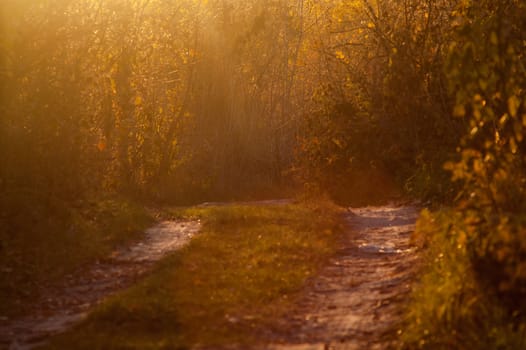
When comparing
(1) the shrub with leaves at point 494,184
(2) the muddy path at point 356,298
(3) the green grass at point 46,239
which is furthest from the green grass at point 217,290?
(1) the shrub with leaves at point 494,184

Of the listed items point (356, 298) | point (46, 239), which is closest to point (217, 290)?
point (356, 298)

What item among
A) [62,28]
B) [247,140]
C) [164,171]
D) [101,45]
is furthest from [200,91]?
[62,28]

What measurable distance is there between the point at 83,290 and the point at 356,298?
11.6 feet

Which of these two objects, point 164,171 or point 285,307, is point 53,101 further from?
point 164,171

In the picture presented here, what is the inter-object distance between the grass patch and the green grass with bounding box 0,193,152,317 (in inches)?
188

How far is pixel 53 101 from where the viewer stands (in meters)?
16.5

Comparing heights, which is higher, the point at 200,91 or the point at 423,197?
the point at 200,91

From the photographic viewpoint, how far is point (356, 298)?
1077 cm

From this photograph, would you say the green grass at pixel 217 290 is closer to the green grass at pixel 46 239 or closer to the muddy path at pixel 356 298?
the muddy path at pixel 356 298

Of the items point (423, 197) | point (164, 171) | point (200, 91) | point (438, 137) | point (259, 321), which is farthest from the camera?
point (200, 91)

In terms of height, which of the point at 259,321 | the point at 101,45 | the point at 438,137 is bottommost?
the point at 259,321

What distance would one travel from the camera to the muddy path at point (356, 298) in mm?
8945

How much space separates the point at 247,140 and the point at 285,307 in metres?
20.1

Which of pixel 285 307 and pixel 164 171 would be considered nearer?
pixel 285 307
